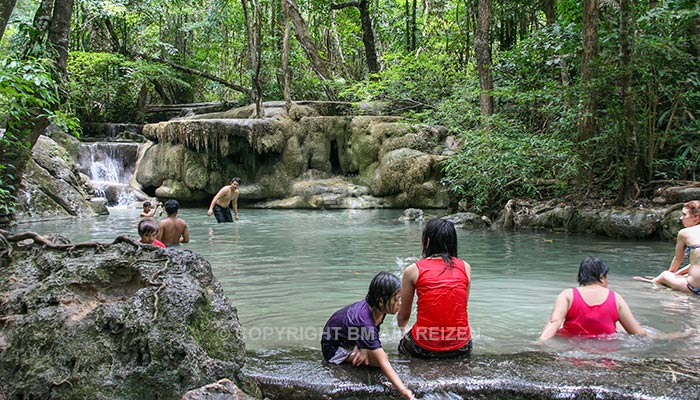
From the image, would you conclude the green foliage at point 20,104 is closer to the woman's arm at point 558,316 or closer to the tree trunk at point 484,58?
the woman's arm at point 558,316

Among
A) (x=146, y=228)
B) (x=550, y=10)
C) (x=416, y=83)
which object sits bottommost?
(x=146, y=228)

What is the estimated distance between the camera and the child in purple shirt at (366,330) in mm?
3328

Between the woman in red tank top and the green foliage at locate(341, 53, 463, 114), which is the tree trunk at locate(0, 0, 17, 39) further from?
the green foliage at locate(341, 53, 463, 114)

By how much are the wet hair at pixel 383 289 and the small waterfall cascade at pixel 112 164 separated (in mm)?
16430

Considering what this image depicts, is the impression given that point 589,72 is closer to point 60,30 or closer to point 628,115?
point 628,115

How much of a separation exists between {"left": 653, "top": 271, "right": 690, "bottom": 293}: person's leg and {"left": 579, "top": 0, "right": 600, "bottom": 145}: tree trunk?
16.0ft

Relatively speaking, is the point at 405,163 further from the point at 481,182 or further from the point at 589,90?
the point at 589,90

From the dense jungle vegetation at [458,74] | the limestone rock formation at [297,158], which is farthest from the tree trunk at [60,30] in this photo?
the limestone rock formation at [297,158]

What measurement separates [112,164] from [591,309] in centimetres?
1845

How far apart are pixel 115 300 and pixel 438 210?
14334mm

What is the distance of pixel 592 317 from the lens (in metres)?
4.16

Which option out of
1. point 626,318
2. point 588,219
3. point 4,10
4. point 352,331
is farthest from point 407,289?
point 588,219

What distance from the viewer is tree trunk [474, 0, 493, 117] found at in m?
15.7

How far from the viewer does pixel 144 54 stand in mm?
24500
